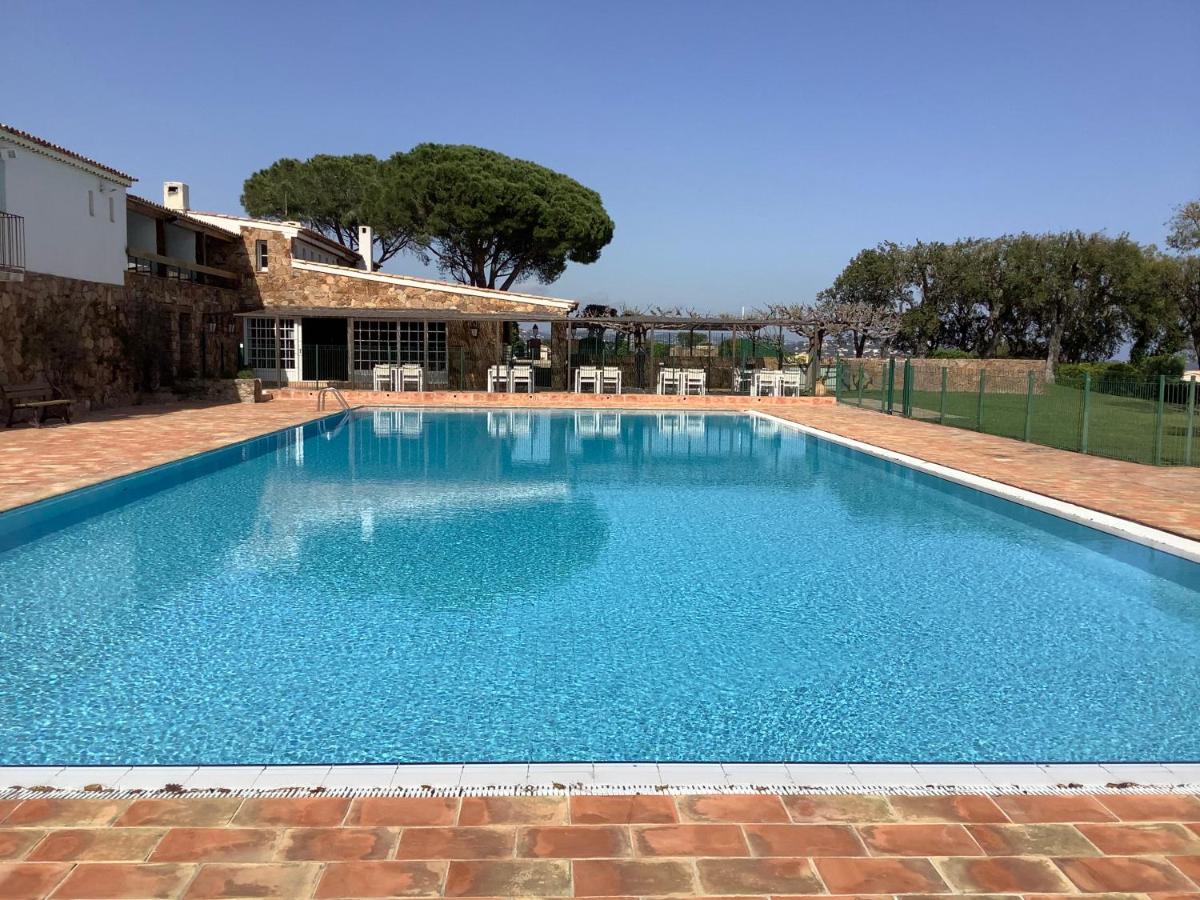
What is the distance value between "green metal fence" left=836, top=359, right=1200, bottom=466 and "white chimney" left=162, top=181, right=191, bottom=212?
66.2 feet

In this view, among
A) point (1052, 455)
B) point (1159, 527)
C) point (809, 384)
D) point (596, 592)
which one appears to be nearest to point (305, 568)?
point (596, 592)

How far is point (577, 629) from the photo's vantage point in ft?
19.1

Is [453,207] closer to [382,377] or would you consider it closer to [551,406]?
[382,377]

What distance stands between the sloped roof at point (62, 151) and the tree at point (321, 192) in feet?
65.9

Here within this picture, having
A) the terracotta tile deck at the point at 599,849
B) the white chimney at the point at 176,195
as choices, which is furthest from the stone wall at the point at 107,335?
the terracotta tile deck at the point at 599,849

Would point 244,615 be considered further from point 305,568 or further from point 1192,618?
point 1192,618

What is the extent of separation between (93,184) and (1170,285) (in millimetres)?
36731

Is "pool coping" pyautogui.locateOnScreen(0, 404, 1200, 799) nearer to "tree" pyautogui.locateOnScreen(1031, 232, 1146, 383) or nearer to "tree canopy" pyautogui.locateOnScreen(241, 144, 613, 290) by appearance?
"tree canopy" pyautogui.locateOnScreen(241, 144, 613, 290)

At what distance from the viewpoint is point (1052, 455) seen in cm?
1382

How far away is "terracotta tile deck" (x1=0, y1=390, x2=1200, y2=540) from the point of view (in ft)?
31.1

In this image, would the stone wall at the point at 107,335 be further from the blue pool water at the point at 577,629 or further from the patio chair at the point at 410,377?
the blue pool water at the point at 577,629

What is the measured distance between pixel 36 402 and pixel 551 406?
1125 cm

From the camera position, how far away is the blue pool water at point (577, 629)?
4.16m

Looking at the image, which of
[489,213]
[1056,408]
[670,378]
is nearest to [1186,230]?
[1056,408]
